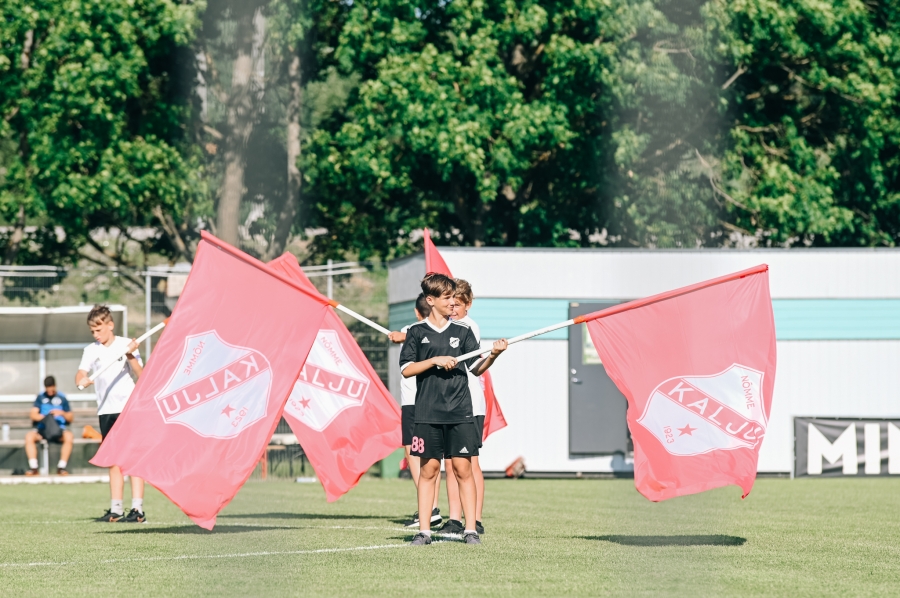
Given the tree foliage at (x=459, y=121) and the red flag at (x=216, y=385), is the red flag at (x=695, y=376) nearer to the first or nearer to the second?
the red flag at (x=216, y=385)

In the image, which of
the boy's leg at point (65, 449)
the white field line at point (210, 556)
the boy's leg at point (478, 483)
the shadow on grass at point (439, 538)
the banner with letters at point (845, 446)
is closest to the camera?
the white field line at point (210, 556)

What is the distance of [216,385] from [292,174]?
804 inches

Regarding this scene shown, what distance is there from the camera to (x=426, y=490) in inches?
398

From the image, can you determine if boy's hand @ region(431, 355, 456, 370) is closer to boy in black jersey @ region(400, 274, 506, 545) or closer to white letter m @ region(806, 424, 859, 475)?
boy in black jersey @ region(400, 274, 506, 545)

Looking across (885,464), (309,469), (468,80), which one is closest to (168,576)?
(309,469)

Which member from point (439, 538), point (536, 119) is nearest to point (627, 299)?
point (536, 119)

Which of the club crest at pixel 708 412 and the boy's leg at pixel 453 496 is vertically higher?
the club crest at pixel 708 412

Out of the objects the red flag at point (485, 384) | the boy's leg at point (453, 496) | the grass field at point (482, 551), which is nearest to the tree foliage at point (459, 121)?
the grass field at point (482, 551)

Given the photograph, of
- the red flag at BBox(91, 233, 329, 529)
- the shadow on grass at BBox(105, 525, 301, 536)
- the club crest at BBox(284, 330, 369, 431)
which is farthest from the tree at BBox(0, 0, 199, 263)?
the red flag at BBox(91, 233, 329, 529)

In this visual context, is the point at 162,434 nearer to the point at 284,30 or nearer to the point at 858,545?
the point at 858,545

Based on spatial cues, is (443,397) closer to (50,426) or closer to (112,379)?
(112,379)

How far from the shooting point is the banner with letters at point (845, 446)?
69.2 ft

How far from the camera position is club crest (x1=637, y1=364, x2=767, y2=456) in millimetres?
10547

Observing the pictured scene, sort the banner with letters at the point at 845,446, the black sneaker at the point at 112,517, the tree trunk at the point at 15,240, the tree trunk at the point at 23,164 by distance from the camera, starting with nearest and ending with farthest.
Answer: the black sneaker at the point at 112,517 < the banner with letters at the point at 845,446 < the tree trunk at the point at 23,164 < the tree trunk at the point at 15,240
